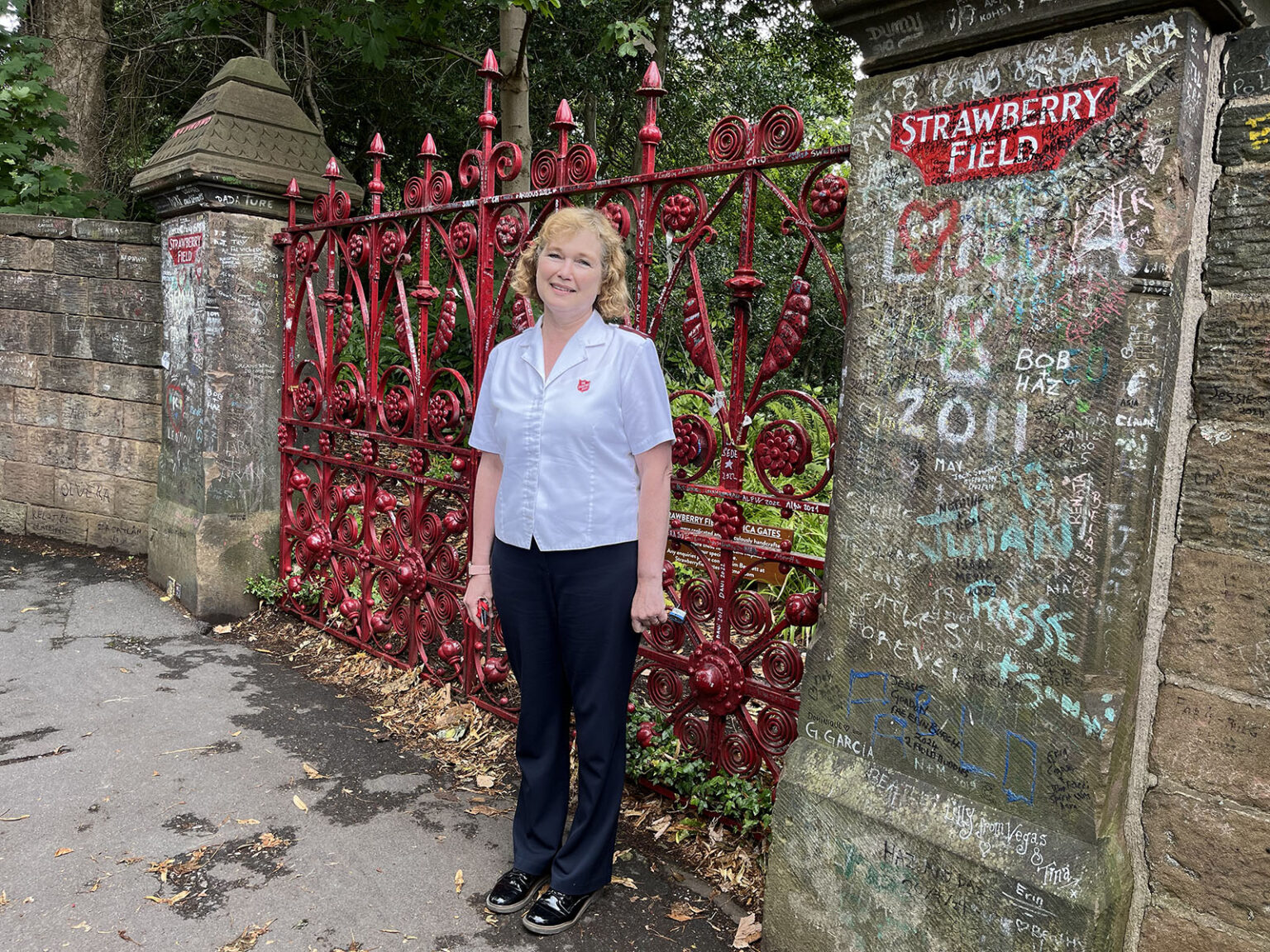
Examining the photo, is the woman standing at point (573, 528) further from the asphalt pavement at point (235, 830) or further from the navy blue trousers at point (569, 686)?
the asphalt pavement at point (235, 830)

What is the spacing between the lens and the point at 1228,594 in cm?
A: 196

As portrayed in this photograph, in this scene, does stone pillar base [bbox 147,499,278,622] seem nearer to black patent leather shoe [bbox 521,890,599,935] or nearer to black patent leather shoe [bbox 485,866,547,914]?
black patent leather shoe [bbox 485,866,547,914]

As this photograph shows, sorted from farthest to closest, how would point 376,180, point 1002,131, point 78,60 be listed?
point 78,60 → point 376,180 → point 1002,131

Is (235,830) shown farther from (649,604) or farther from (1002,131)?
(1002,131)

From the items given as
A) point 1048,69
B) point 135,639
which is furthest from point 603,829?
point 135,639

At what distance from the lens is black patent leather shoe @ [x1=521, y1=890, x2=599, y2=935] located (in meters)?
2.66

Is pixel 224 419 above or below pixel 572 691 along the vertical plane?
above

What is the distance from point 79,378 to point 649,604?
532 cm

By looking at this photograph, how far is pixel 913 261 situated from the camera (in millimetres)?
2203

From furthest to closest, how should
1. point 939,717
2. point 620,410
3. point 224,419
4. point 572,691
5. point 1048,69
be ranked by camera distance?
point 224,419 → point 572,691 → point 620,410 → point 939,717 → point 1048,69

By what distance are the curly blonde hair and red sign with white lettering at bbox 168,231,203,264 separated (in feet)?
10.1

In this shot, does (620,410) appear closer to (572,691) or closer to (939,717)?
(572,691)

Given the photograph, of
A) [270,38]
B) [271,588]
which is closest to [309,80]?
[270,38]

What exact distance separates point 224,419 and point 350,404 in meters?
0.91
